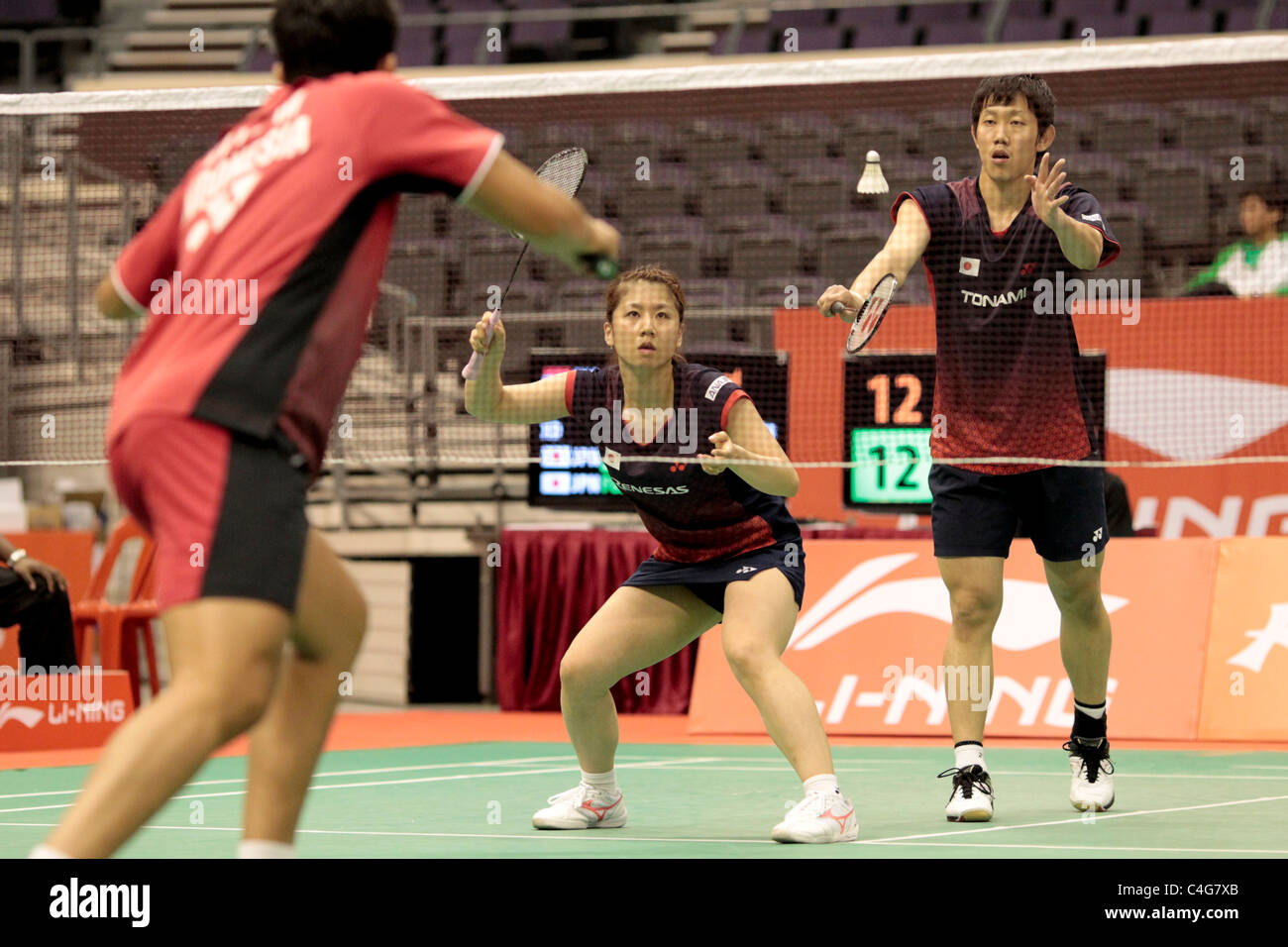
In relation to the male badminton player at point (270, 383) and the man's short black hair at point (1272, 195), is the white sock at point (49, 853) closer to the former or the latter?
the male badminton player at point (270, 383)

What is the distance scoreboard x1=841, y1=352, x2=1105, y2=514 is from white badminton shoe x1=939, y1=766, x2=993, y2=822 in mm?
4438

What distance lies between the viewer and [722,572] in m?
5.17

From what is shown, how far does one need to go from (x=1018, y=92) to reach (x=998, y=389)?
925 millimetres

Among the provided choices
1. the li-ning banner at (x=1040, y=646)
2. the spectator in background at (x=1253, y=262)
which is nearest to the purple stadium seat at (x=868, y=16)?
the spectator in background at (x=1253, y=262)

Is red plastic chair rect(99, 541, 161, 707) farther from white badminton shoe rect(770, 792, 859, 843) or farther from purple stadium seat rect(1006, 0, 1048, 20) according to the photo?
purple stadium seat rect(1006, 0, 1048, 20)

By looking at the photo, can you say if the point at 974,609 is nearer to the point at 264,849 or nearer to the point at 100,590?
the point at 264,849

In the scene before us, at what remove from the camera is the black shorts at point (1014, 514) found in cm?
547

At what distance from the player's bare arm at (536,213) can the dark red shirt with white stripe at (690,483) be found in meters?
1.96

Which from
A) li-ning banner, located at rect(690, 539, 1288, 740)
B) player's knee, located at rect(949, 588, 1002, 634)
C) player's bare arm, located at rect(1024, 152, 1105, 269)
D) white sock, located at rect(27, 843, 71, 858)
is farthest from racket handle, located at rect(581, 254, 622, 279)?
li-ning banner, located at rect(690, 539, 1288, 740)

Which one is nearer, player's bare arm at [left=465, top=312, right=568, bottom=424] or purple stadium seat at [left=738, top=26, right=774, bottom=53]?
player's bare arm at [left=465, top=312, right=568, bottom=424]

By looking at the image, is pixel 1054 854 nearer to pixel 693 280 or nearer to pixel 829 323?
pixel 829 323

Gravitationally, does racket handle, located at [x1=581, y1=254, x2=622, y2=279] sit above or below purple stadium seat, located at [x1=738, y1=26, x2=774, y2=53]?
below

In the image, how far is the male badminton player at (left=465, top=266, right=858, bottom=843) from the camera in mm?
5051

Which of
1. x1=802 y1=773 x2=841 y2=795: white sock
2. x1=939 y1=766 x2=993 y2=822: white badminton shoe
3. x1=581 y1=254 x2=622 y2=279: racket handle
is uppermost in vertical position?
x1=581 y1=254 x2=622 y2=279: racket handle
